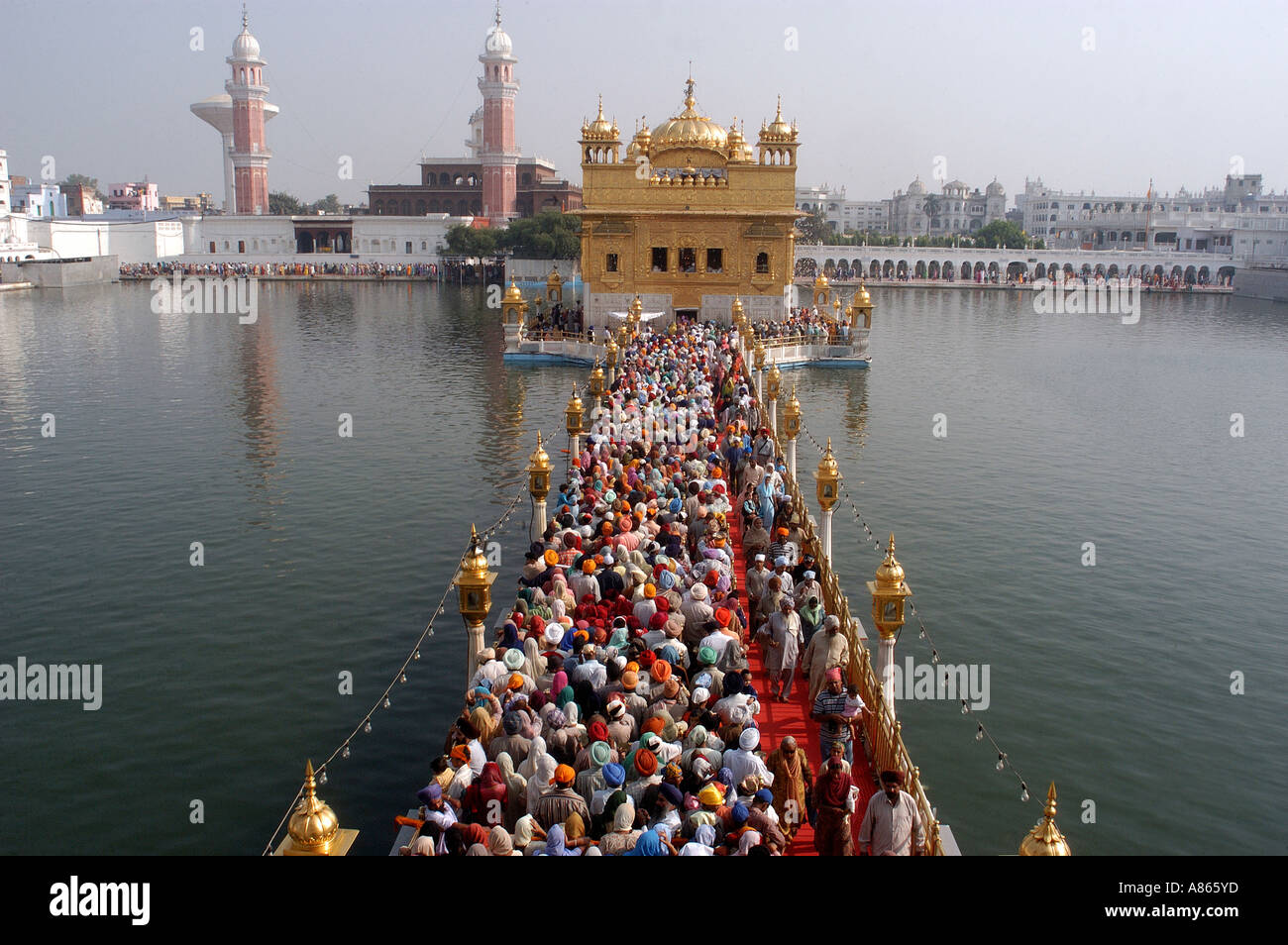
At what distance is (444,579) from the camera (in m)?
13.5

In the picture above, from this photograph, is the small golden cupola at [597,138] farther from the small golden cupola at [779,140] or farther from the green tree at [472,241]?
the green tree at [472,241]

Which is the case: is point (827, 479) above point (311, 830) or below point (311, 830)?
above

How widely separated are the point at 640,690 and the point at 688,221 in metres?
31.1

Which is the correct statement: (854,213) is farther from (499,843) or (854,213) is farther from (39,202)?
(499,843)

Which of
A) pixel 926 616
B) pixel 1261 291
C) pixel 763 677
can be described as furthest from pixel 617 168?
pixel 1261 291

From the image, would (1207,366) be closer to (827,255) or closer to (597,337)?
(597,337)

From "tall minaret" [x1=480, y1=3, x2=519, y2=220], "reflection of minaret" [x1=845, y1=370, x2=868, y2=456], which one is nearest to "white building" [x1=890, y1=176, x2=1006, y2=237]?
"tall minaret" [x1=480, y1=3, x2=519, y2=220]

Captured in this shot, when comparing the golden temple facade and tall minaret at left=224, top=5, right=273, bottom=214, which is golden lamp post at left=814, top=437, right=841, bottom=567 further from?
tall minaret at left=224, top=5, right=273, bottom=214

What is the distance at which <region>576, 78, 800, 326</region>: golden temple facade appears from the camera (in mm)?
36094

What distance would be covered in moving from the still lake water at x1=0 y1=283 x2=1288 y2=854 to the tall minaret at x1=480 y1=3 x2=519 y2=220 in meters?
53.2

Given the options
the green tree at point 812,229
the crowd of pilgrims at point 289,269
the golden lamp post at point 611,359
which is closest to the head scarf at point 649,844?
the golden lamp post at point 611,359

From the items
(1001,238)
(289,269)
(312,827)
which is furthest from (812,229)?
(312,827)
